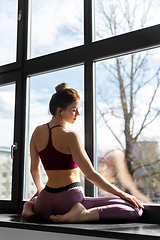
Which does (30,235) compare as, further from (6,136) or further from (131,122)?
(6,136)

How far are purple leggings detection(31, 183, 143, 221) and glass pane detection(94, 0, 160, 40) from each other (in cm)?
110

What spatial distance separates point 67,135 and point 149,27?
2.81 ft

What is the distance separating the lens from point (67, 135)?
179 centimetres

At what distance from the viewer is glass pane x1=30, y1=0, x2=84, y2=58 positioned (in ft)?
7.52

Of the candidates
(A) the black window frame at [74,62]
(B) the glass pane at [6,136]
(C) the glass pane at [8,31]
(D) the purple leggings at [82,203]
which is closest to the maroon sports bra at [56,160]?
(D) the purple leggings at [82,203]

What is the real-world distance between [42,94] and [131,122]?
0.79 metres

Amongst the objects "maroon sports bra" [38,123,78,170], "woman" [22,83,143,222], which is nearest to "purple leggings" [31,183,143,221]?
"woman" [22,83,143,222]

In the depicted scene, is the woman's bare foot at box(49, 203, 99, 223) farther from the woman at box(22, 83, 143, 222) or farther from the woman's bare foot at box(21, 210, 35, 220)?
the woman's bare foot at box(21, 210, 35, 220)

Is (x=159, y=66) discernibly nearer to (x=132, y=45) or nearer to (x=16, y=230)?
(x=132, y=45)

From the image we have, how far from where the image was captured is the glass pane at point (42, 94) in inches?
86.7

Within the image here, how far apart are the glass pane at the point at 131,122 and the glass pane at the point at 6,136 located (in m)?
0.79

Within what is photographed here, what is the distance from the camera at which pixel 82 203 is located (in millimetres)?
1719

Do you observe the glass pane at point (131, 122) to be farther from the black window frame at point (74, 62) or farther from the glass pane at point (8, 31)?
the glass pane at point (8, 31)

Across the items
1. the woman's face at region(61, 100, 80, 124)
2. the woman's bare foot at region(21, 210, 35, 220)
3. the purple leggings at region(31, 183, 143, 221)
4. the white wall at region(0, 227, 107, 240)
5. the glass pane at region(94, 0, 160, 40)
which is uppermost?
the glass pane at region(94, 0, 160, 40)
